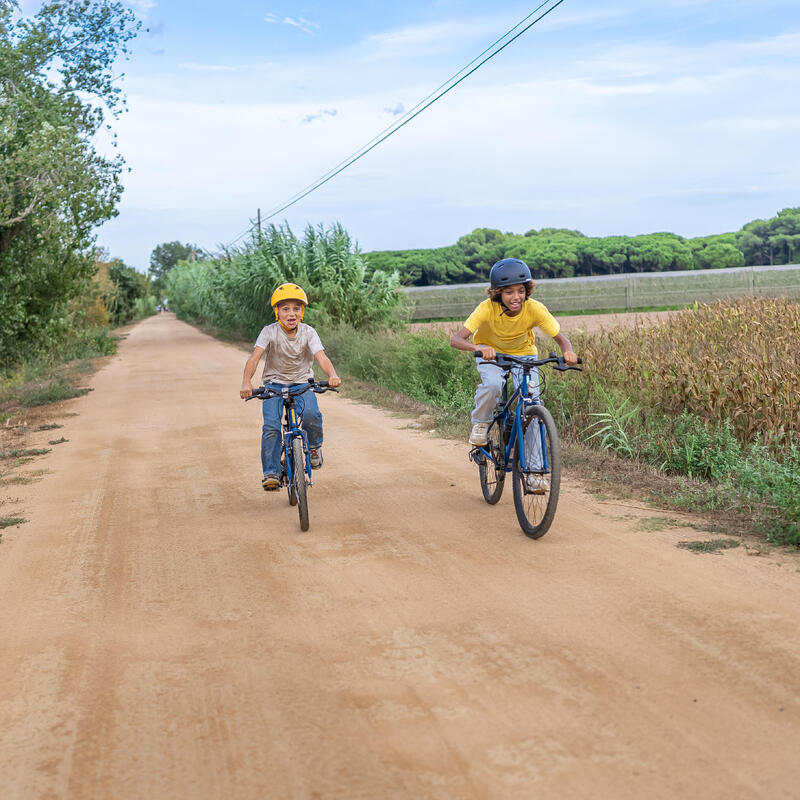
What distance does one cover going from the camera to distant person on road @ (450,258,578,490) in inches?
255

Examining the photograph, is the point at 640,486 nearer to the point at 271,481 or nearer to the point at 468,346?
the point at 468,346

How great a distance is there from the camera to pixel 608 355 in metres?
10.9

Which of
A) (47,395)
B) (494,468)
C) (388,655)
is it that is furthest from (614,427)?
(47,395)

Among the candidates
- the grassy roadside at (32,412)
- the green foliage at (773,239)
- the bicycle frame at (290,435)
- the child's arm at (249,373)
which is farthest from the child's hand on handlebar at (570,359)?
the green foliage at (773,239)

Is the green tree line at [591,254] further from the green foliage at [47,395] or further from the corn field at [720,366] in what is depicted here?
the corn field at [720,366]

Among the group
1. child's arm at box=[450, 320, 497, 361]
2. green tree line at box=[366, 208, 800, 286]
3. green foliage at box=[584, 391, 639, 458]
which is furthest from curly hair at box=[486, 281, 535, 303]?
green tree line at box=[366, 208, 800, 286]

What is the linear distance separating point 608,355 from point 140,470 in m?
5.70

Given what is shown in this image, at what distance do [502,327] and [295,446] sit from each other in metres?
1.83

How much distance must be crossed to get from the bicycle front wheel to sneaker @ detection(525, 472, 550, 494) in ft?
5.30

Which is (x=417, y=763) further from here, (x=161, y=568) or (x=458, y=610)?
(x=161, y=568)

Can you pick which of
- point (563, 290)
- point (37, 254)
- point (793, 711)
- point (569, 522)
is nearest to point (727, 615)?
point (793, 711)

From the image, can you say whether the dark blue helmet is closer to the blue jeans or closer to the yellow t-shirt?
the yellow t-shirt

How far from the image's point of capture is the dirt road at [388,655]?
123 inches

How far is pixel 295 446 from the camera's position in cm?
663
